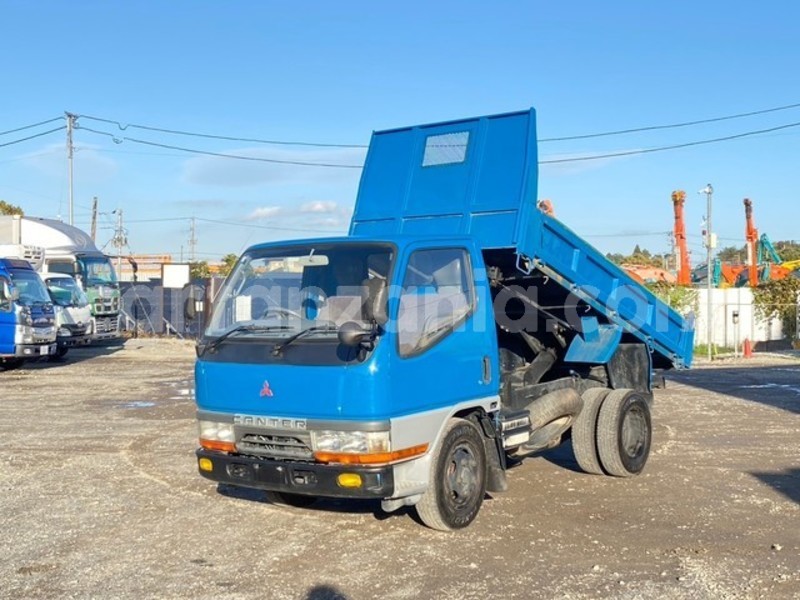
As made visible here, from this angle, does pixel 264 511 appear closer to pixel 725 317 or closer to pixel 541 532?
pixel 541 532

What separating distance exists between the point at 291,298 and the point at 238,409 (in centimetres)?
91

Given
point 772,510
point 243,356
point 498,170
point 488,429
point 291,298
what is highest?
point 498,170

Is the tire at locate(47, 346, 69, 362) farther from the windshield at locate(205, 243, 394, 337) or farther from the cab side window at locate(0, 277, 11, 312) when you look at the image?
the windshield at locate(205, 243, 394, 337)

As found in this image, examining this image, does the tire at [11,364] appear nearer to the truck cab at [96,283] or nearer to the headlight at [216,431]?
the truck cab at [96,283]

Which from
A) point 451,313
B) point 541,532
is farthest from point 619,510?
point 451,313

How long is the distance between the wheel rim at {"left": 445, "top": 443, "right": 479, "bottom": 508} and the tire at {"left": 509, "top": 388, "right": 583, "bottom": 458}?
1.10 m

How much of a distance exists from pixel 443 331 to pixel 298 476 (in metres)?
1.53

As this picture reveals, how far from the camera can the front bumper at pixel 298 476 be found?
609 cm

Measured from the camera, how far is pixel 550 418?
856 cm

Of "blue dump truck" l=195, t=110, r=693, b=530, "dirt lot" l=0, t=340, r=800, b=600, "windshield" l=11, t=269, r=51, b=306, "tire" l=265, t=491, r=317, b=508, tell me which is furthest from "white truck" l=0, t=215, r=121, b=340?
"blue dump truck" l=195, t=110, r=693, b=530

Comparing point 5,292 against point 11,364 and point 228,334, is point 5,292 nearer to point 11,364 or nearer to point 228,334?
point 11,364

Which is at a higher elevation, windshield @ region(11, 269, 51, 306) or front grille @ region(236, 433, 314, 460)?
windshield @ region(11, 269, 51, 306)

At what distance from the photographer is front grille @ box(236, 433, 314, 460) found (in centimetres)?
631

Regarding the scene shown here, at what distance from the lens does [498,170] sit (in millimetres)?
7980
